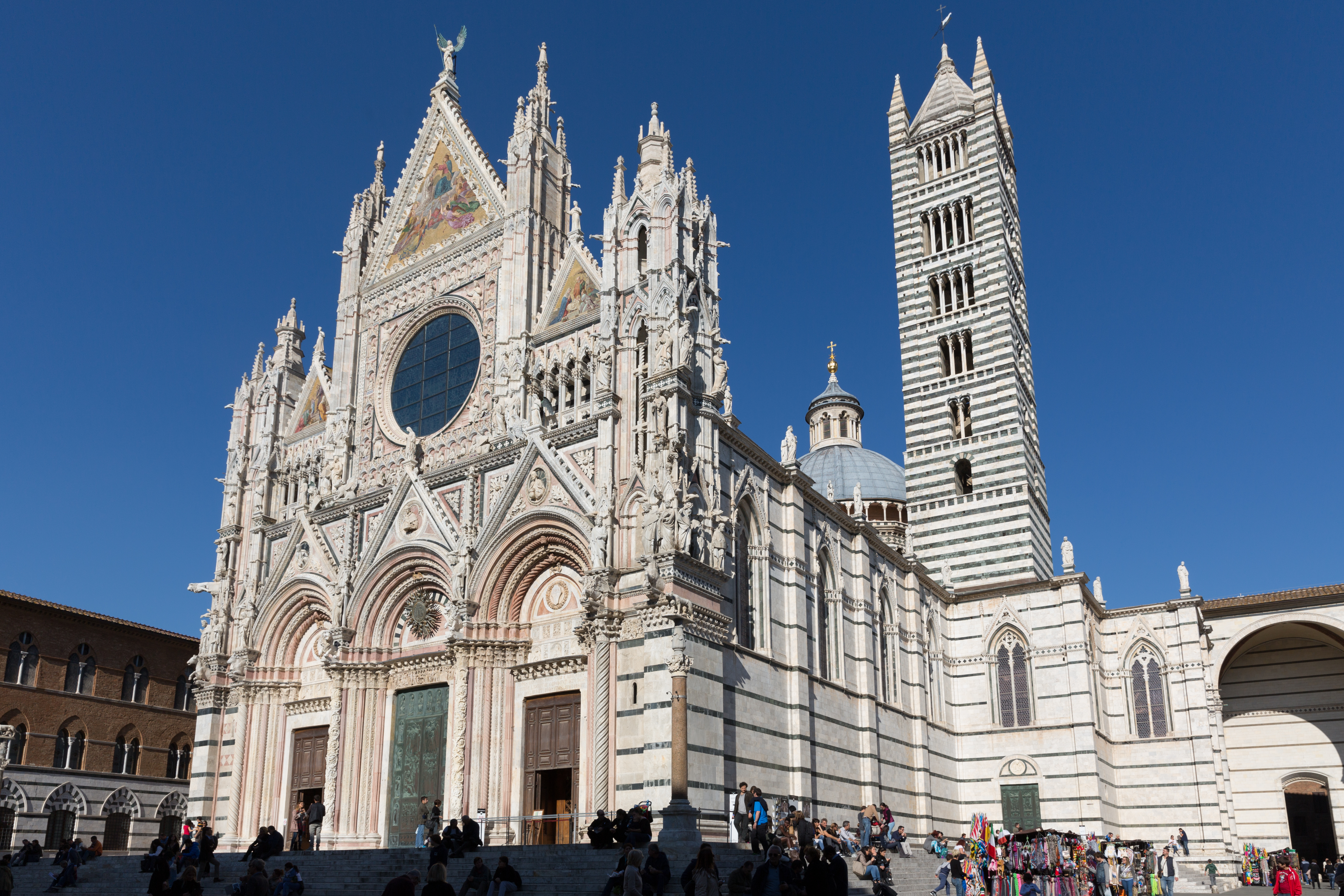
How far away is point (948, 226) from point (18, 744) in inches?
1383

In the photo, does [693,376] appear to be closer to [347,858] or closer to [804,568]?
[804,568]

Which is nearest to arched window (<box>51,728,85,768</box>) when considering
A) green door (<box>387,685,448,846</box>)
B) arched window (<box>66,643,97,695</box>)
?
arched window (<box>66,643,97,695</box>)

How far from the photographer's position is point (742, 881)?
1507 centimetres

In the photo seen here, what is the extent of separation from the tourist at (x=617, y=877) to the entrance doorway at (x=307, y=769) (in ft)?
43.4

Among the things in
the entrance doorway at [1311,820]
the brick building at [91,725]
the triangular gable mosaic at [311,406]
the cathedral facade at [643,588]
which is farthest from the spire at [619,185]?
the entrance doorway at [1311,820]

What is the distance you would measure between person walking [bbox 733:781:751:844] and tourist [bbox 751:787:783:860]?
0.92 ft

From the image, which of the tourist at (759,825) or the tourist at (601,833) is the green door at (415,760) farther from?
the tourist at (759,825)

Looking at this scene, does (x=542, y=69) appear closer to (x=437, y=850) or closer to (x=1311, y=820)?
(x=437, y=850)

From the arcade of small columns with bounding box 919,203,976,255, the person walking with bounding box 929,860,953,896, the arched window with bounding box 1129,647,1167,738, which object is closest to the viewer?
the person walking with bounding box 929,860,953,896

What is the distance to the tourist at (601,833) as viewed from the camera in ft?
58.4

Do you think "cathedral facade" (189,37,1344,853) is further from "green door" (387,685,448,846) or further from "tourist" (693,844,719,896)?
"tourist" (693,844,719,896)

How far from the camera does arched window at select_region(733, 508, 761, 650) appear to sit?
936 inches

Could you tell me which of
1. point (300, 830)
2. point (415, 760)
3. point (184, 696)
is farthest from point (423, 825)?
point (184, 696)

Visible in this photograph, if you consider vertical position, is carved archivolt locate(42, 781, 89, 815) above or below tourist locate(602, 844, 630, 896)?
above
